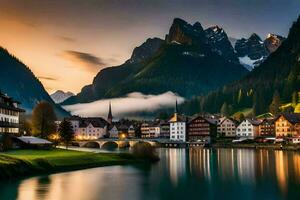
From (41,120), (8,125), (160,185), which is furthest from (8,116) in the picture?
(160,185)

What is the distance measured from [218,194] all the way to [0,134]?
6417 cm

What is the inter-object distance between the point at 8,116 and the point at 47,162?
3621 centimetres

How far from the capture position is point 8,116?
11838 centimetres

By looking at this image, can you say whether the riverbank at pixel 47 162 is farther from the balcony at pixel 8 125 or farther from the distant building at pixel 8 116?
the distant building at pixel 8 116

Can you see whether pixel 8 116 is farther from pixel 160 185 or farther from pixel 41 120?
pixel 160 185

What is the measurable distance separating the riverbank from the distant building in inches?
767

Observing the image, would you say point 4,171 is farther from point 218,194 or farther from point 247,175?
point 247,175

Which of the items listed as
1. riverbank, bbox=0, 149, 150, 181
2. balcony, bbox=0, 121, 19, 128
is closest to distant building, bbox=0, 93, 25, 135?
balcony, bbox=0, 121, 19, 128

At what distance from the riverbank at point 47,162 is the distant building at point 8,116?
19.5m

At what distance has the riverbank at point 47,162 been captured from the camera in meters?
75.6

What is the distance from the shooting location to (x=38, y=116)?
149375mm

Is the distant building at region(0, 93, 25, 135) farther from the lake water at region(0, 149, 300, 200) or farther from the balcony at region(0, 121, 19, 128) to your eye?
the lake water at region(0, 149, 300, 200)

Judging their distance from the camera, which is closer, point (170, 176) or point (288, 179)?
point (288, 179)

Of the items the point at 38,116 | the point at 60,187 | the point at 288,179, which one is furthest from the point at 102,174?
the point at 38,116
